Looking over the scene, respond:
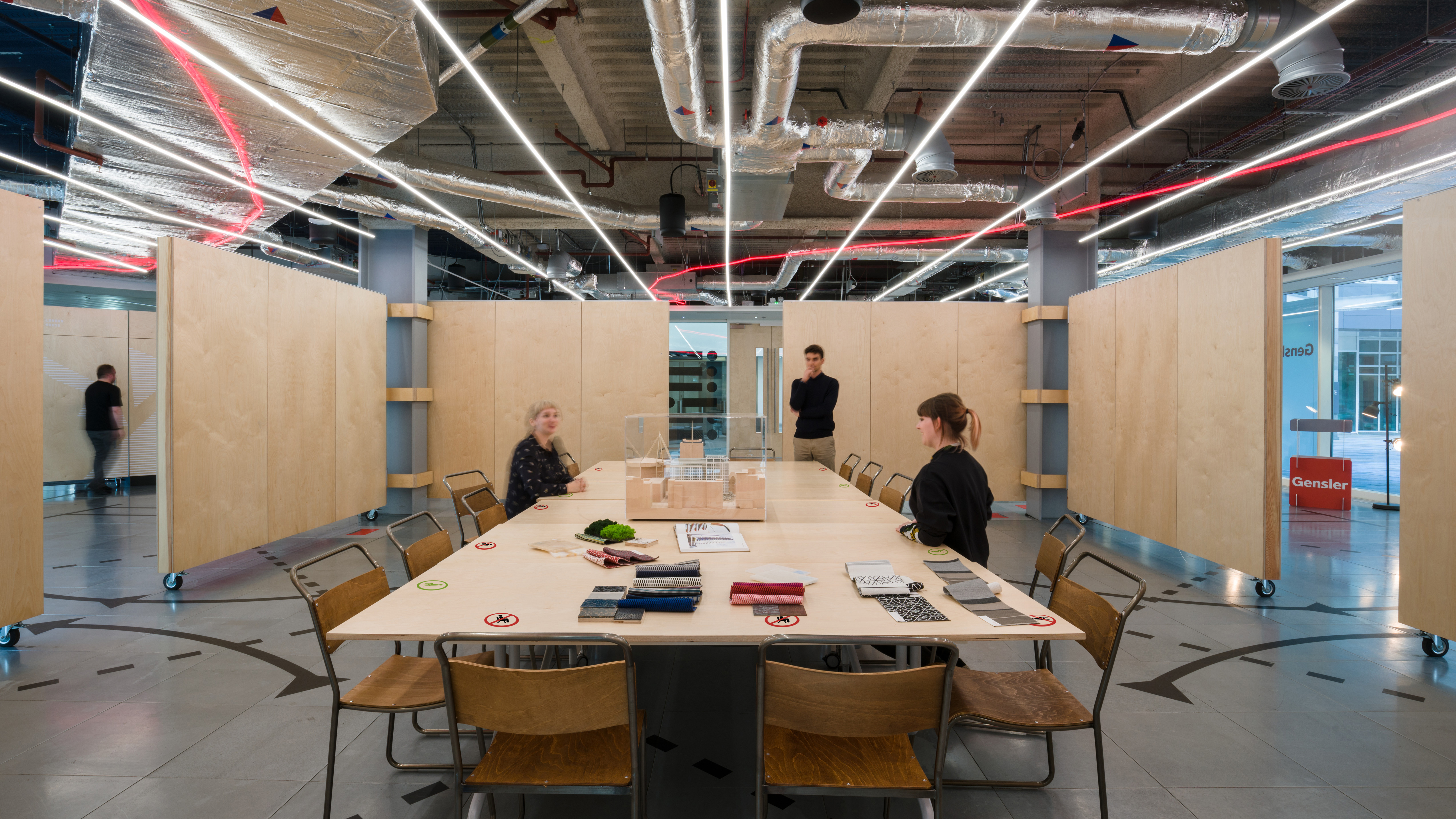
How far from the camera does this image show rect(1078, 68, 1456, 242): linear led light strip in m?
3.62

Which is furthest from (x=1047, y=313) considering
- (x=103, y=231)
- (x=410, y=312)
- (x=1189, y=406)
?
(x=103, y=231)

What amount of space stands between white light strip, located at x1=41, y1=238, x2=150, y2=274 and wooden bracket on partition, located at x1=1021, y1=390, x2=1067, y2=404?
941 centimetres

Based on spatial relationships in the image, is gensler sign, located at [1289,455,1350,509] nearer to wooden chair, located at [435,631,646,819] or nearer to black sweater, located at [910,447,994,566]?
black sweater, located at [910,447,994,566]

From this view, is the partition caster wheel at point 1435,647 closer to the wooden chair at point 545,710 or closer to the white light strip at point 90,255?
the wooden chair at point 545,710

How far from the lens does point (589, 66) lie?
4.93m

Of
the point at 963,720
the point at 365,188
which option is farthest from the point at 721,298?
the point at 963,720

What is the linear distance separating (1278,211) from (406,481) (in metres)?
8.65

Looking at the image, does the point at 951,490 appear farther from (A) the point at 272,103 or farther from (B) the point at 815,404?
(A) the point at 272,103

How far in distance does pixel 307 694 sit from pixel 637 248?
891cm

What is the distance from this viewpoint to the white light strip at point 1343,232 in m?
5.89

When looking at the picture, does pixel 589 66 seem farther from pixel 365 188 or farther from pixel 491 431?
pixel 491 431

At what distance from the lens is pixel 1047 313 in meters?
6.55

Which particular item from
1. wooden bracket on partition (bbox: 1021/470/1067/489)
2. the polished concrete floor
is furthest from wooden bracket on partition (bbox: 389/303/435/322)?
wooden bracket on partition (bbox: 1021/470/1067/489)

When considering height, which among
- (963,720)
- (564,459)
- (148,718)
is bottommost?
(148,718)
